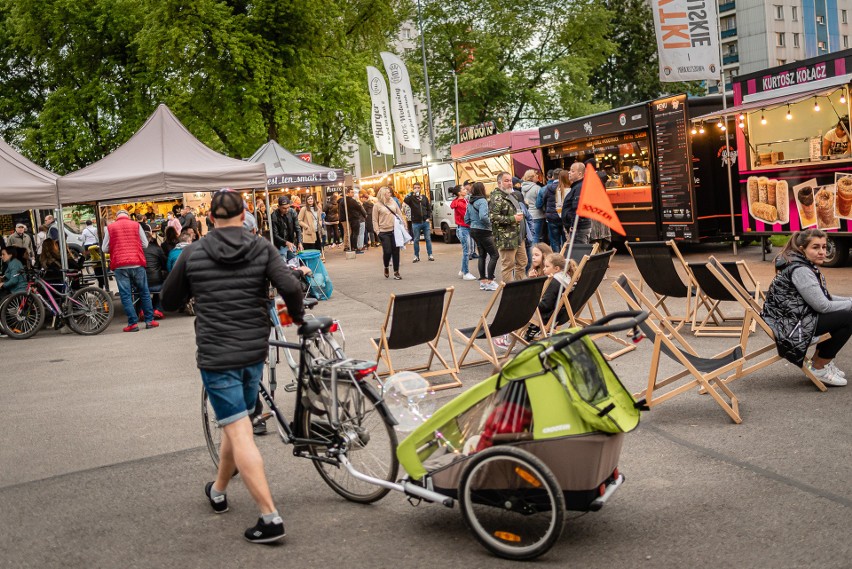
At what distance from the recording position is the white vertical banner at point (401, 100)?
27.5 m

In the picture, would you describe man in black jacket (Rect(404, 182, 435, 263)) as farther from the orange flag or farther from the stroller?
the stroller

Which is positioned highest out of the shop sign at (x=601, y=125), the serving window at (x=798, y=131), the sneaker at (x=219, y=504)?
the shop sign at (x=601, y=125)

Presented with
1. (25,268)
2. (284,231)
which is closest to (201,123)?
(284,231)

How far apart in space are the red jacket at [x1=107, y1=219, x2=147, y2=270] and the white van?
16.2m

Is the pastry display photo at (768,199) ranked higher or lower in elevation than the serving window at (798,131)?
lower

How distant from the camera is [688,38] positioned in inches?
667

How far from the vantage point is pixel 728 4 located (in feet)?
244

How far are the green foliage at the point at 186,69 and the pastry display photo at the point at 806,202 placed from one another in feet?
60.7

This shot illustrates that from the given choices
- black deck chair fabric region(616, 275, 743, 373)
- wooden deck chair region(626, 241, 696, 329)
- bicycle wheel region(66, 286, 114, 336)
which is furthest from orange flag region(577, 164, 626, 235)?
bicycle wheel region(66, 286, 114, 336)

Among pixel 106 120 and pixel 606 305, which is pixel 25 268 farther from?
pixel 106 120

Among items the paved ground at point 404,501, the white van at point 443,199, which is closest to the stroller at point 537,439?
the paved ground at point 404,501

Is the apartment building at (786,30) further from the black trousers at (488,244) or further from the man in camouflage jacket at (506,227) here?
the man in camouflage jacket at (506,227)

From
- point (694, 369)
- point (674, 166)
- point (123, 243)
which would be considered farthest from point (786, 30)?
point (694, 369)

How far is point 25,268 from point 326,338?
1063cm
